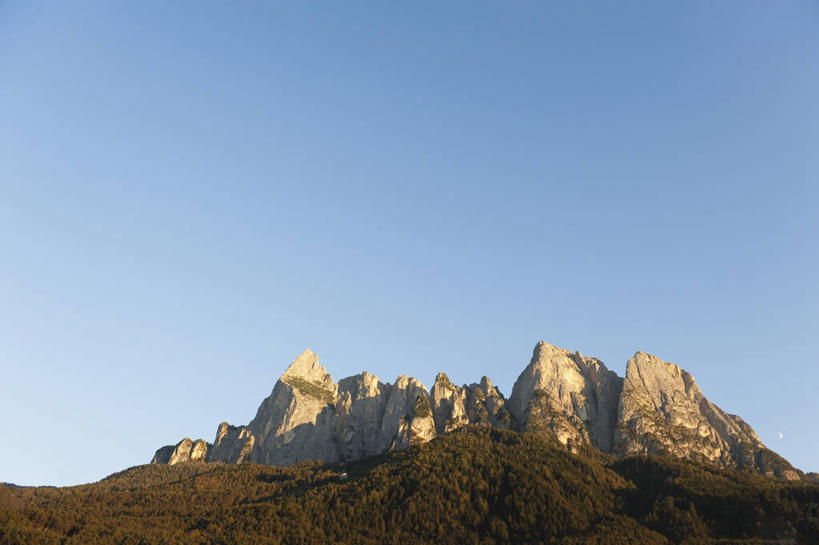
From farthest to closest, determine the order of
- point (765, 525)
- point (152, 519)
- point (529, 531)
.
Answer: point (152, 519), point (529, 531), point (765, 525)

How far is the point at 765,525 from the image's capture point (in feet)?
555

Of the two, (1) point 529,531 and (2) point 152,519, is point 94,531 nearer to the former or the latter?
(2) point 152,519

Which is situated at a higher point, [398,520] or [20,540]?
[398,520]

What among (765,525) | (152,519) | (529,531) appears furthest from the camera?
(152,519)

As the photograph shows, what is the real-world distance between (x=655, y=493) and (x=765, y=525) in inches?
1336

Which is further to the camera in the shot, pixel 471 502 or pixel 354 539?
pixel 471 502

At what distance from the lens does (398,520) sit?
625 feet

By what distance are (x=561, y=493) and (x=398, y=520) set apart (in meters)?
51.7

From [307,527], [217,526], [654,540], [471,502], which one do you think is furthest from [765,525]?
[217,526]

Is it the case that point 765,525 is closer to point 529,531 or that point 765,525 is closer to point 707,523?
point 707,523

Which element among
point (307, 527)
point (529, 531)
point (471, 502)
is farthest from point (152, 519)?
point (529, 531)

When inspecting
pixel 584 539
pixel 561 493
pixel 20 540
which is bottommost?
pixel 20 540

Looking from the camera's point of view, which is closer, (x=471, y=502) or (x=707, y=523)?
(x=707, y=523)

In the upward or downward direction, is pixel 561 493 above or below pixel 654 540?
above
